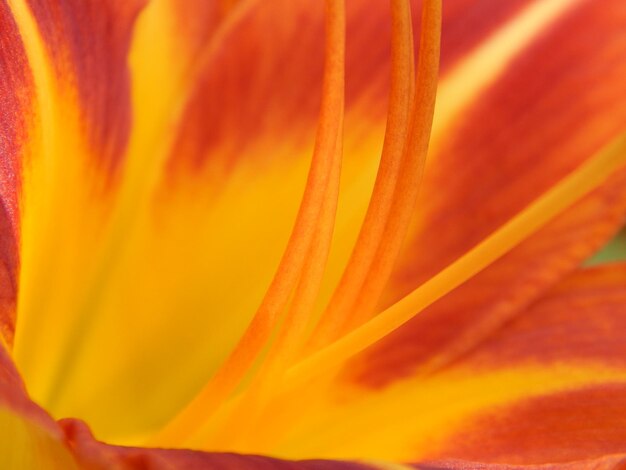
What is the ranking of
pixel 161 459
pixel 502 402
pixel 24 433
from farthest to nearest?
1. pixel 502 402
2. pixel 24 433
3. pixel 161 459

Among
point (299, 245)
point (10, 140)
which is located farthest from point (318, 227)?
point (10, 140)

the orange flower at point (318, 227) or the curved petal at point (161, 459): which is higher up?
the orange flower at point (318, 227)

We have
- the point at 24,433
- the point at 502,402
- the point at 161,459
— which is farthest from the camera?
the point at 502,402

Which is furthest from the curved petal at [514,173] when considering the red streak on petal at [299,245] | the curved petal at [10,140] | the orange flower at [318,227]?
the curved petal at [10,140]

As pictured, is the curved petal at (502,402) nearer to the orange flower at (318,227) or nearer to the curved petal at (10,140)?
the orange flower at (318,227)

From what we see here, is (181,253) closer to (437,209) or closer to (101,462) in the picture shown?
(437,209)

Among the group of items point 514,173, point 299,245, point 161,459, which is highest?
point 514,173

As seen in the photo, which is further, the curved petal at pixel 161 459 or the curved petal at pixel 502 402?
the curved petal at pixel 502 402

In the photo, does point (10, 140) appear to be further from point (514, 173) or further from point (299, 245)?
point (514, 173)

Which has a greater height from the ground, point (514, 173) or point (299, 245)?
point (514, 173)
